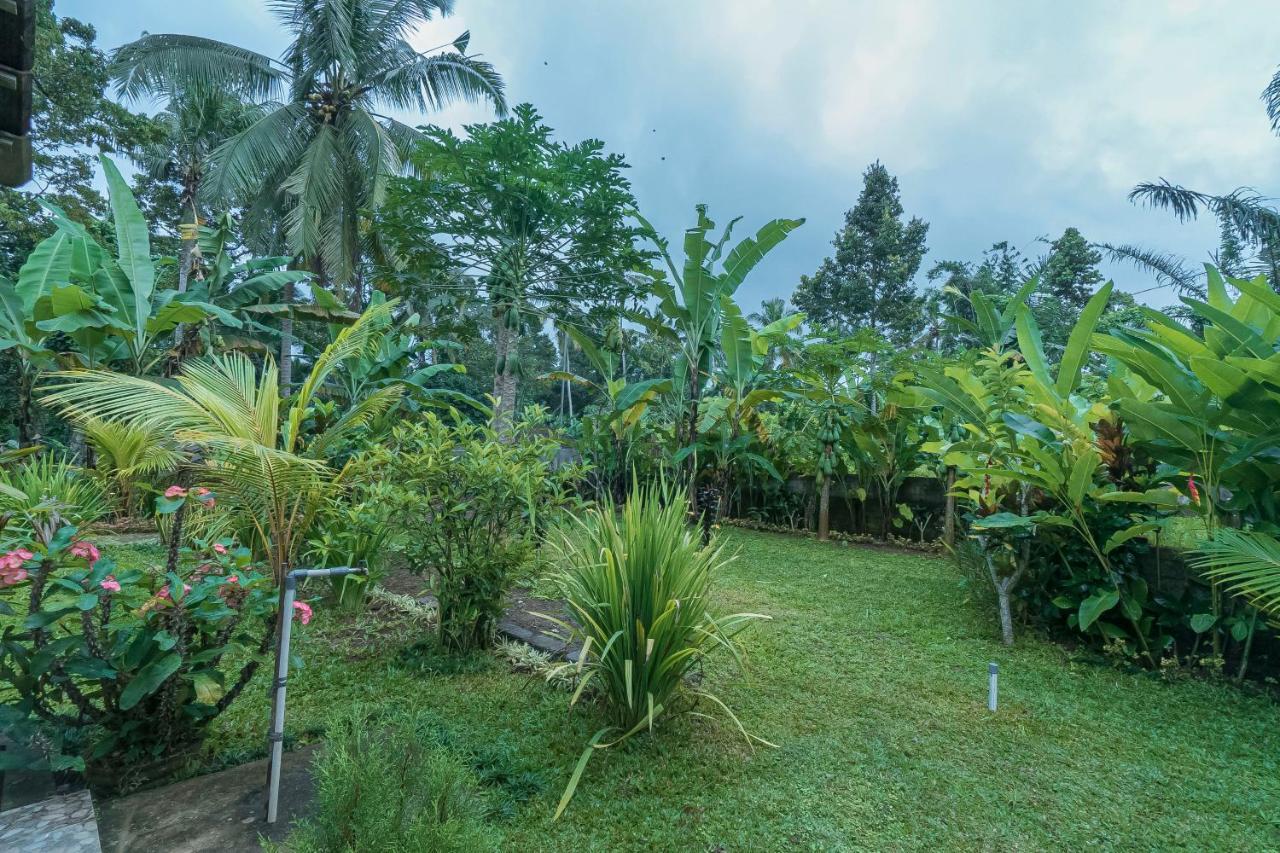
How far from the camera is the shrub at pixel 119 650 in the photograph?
1.53 m

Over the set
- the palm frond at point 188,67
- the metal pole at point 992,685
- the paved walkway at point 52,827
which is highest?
the palm frond at point 188,67

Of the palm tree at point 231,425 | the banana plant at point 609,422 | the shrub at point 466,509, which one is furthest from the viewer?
the banana plant at point 609,422

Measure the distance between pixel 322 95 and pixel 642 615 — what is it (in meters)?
13.4

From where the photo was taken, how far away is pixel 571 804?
1.81 metres

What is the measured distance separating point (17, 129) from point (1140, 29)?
938 centimetres

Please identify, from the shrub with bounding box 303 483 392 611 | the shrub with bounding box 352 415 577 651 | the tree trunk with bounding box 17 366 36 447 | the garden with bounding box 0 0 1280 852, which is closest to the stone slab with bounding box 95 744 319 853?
the garden with bounding box 0 0 1280 852

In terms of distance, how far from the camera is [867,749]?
219cm

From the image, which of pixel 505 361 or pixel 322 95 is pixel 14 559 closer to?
pixel 505 361

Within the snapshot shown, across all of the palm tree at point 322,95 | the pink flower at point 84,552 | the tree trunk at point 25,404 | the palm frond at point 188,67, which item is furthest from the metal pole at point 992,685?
the palm frond at point 188,67

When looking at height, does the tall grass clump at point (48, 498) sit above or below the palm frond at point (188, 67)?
below

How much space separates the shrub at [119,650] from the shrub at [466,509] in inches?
36.6

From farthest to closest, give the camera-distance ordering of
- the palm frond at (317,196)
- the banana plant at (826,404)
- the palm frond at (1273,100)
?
1. the palm frond at (1273,100)
2. the palm frond at (317,196)
3. the banana plant at (826,404)

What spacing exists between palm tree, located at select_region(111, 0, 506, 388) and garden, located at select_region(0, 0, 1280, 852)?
536 centimetres

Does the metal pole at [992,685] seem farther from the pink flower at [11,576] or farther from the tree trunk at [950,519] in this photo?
the tree trunk at [950,519]
